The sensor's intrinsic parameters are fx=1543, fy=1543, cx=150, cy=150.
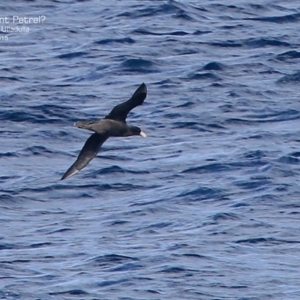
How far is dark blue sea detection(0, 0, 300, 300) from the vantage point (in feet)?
77.6

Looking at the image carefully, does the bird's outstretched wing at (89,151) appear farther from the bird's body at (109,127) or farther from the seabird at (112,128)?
the bird's body at (109,127)

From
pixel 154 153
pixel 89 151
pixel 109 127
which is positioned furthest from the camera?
pixel 154 153

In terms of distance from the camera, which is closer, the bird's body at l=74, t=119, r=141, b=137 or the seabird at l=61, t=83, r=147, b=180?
the bird's body at l=74, t=119, r=141, b=137

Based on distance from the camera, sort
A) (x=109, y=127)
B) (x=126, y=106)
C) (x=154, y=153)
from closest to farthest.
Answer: (x=109, y=127)
(x=126, y=106)
(x=154, y=153)

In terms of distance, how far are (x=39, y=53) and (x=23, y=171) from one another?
789 cm

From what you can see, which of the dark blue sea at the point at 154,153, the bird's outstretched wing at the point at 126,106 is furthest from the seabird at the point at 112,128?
the dark blue sea at the point at 154,153

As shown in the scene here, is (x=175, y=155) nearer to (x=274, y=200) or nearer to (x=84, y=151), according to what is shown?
(x=274, y=200)

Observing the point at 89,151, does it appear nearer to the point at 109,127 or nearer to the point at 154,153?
the point at 109,127

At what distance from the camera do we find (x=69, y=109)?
30875 mm

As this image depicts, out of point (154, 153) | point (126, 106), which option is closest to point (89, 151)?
point (126, 106)

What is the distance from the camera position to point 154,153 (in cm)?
2867

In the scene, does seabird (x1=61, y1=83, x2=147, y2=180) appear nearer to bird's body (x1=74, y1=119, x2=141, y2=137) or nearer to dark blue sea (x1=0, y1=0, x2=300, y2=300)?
bird's body (x1=74, y1=119, x2=141, y2=137)

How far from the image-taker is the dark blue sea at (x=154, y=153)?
2366 centimetres


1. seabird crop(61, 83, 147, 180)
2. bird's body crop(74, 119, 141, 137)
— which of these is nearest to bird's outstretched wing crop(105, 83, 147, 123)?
seabird crop(61, 83, 147, 180)
